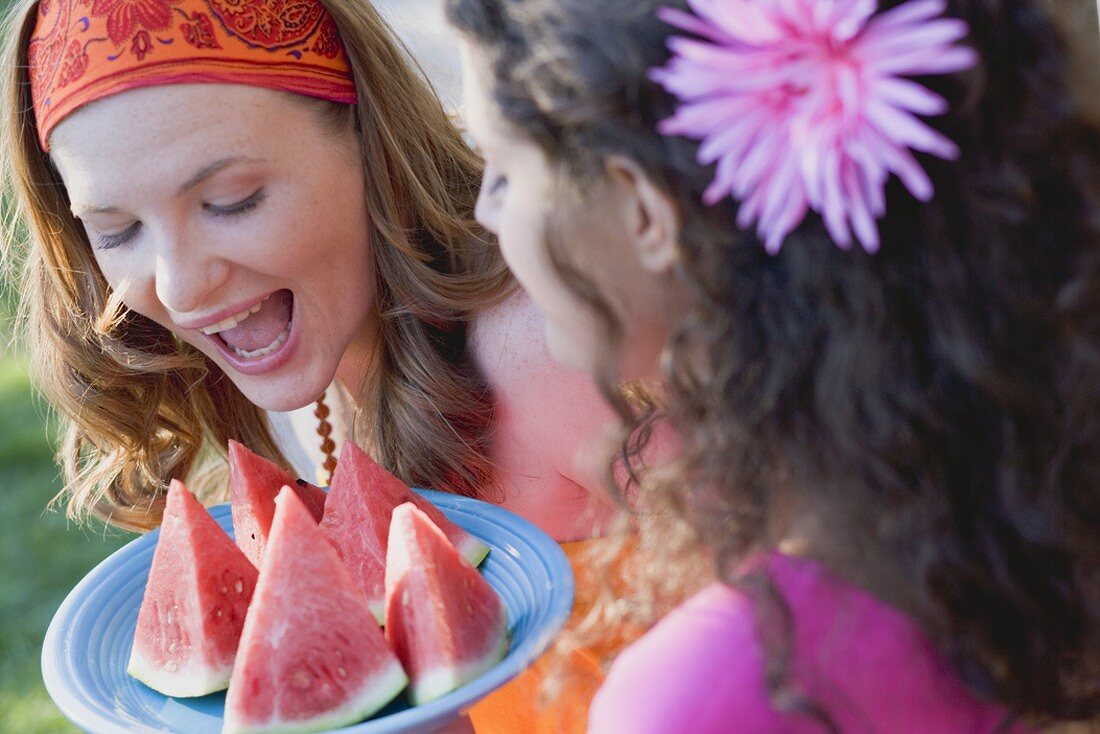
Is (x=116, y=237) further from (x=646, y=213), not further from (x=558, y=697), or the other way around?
(x=646, y=213)

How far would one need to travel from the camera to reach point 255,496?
91.6 inches

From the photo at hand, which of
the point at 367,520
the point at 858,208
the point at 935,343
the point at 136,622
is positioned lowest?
the point at 136,622

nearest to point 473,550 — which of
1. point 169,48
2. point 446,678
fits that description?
point 446,678

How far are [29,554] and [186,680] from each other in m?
2.99

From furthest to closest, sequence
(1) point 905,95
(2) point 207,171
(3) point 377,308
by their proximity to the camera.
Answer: (3) point 377,308 < (2) point 207,171 < (1) point 905,95

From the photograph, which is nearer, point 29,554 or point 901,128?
point 901,128

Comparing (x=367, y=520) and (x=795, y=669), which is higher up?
(x=795, y=669)

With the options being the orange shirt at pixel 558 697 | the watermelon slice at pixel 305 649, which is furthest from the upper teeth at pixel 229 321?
the orange shirt at pixel 558 697

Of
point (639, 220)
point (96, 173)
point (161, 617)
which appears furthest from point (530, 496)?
point (639, 220)

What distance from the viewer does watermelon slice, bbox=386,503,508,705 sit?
1794mm

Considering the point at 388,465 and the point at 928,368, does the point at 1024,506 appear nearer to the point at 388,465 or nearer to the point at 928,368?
the point at 928,368

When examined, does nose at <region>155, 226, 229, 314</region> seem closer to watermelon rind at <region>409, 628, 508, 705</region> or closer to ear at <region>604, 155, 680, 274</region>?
watermelon rind at <region>409, 628, 508, 705</region>

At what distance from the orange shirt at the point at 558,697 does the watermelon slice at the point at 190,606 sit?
0.61 metres

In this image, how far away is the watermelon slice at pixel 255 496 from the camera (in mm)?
2297
